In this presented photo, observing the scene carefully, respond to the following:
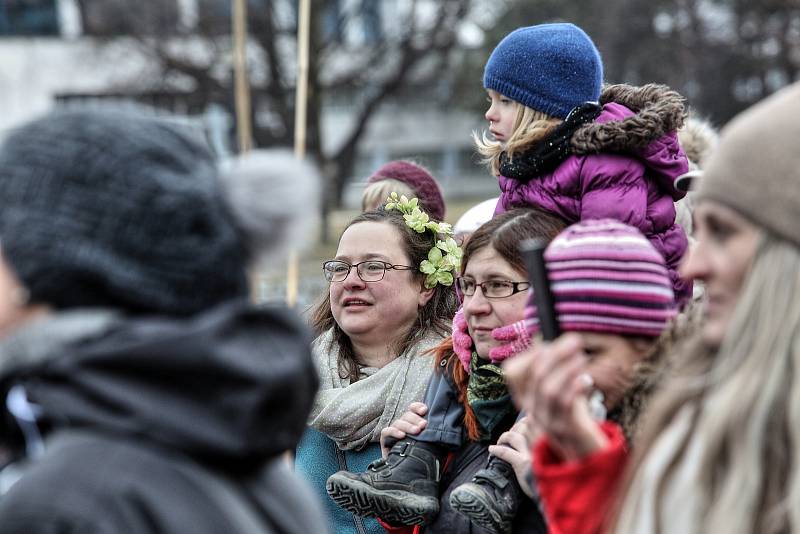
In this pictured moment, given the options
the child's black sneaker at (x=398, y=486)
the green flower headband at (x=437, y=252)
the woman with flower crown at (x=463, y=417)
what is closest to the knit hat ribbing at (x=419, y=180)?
the green flower headband at (x=437, y=252)

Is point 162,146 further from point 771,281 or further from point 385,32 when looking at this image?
point 385,32

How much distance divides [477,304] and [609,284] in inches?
34.5

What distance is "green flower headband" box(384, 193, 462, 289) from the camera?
3527 millimetres

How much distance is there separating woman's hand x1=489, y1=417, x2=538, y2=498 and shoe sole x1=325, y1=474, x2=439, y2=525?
10.5 inches

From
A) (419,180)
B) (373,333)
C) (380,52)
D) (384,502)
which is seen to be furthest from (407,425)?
(380,52)

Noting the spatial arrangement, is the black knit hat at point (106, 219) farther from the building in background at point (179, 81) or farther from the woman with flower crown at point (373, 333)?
the building in background at point (179, 81)

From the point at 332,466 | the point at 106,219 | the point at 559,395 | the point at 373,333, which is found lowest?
the point at 332,466

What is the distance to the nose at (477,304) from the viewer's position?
2.84m

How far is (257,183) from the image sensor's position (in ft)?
5.25

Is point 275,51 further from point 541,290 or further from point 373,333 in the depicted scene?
point 541,290

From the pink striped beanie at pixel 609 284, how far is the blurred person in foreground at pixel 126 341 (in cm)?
65

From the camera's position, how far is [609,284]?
1993 millimetres

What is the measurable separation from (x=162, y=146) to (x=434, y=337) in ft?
6.65

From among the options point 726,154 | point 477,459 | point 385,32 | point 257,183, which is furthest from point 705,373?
point 385,32
